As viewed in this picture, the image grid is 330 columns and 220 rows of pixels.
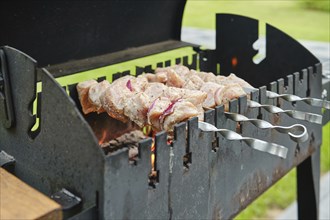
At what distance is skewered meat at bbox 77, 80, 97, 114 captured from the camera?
2.20m

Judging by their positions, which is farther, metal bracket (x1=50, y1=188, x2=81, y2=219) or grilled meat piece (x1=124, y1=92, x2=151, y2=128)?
grilled meat piece (x1=124, y1=92, x2=151, y2=128)

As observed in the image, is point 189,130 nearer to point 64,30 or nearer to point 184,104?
point 184,104

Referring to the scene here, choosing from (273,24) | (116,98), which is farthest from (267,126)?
(273,24)

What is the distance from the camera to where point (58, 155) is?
1.44m

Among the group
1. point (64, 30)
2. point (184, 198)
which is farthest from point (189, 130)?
point (64, 30)

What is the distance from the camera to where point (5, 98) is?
1.54 metres

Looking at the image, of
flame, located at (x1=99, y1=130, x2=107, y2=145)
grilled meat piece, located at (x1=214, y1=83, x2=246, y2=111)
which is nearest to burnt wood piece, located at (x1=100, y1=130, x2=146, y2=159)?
flame, located at (x1=99, y1=130, x2=107, y2=145)

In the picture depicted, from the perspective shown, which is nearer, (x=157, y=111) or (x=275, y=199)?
(x=157, y=111)

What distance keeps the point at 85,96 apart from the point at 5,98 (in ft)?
2.23

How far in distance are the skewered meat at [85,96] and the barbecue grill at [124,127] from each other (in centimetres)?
6

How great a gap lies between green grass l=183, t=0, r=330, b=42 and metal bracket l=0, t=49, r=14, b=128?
23.8ft

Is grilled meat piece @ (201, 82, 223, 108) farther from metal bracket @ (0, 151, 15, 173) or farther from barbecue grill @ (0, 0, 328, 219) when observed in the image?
metal bracket @ (0, 151, 15, 173)

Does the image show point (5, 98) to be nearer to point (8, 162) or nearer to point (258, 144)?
point (8, 162)

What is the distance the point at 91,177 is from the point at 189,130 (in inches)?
14.4
